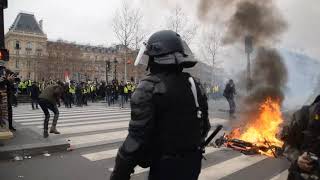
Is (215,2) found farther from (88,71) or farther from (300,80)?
(88,71)

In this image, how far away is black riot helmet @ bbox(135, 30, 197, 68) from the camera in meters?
2.48

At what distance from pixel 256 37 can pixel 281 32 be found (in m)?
0.77

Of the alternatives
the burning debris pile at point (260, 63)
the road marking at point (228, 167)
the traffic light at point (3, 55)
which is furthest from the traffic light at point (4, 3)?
the road marking at point (228, 167)

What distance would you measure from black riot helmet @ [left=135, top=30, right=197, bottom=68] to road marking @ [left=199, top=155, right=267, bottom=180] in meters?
3.80

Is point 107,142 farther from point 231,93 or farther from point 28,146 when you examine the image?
point 231,93

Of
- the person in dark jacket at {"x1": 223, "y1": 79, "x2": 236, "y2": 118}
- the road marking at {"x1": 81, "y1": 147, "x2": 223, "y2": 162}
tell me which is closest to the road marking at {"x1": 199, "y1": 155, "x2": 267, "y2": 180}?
the road marking at {"x1": 81, "y1": 147, "x2": 223, "y2": 162}

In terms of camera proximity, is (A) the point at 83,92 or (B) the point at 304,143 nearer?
(B) the point at 304,143

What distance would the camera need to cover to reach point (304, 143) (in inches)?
94.6

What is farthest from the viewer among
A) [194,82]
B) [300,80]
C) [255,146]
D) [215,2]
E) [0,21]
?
[215,2]

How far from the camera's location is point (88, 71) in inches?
3575

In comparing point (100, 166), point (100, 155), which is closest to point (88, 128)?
point (100, 155)

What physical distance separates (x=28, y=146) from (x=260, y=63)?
706 centimetres

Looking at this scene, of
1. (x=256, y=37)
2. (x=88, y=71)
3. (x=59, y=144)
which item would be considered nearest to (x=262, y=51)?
(x=256, y=37)

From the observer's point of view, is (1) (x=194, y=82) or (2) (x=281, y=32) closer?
(1) (x=194, y=82)
